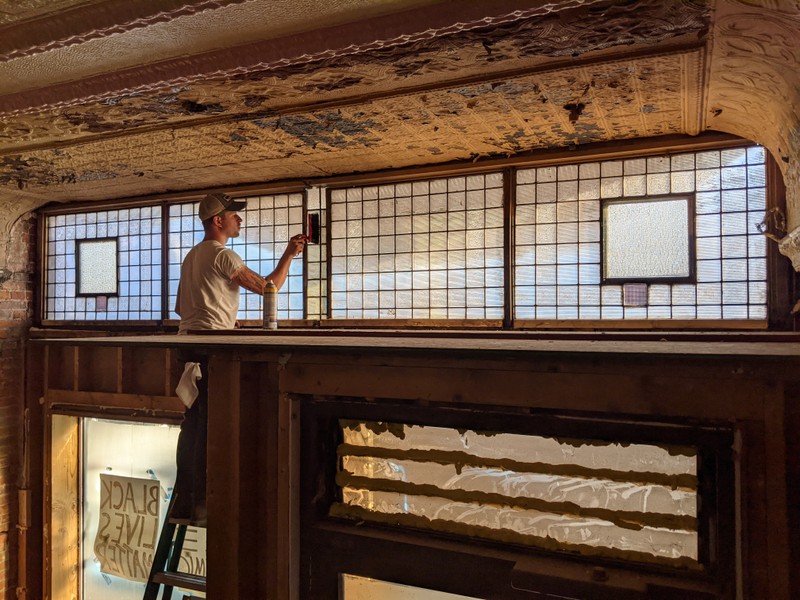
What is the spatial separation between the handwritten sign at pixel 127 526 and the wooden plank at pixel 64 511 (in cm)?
28

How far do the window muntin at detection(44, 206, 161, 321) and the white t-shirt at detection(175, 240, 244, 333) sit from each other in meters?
2.22

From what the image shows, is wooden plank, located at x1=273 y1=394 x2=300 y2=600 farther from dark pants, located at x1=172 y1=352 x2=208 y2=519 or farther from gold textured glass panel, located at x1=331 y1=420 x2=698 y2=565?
dark pants, located at x1=172 y1=352 x2=208 y2=519

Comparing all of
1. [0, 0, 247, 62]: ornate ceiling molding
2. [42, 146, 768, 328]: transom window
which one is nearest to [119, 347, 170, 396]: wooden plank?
[42, 146, 768, 328]: transom window

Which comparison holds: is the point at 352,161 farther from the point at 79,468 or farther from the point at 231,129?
the point at 79,468

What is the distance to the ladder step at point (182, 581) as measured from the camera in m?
3.04

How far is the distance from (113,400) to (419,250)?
10.6 feet

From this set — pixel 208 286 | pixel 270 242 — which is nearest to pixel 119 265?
pixel 270 242

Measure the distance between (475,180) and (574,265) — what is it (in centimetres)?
95

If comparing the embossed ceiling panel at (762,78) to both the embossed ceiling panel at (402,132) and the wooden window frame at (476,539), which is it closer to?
the embossed ceiling panel at (402,132)

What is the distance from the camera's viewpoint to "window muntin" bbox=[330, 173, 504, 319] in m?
4.01

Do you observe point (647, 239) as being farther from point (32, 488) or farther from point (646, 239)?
point (32, 488)

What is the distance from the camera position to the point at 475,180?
4074 millimetres

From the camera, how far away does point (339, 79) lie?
8.73 feet

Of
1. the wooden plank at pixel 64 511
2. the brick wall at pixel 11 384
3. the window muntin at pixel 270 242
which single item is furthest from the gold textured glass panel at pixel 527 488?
the brick wall at pixel 11 384
